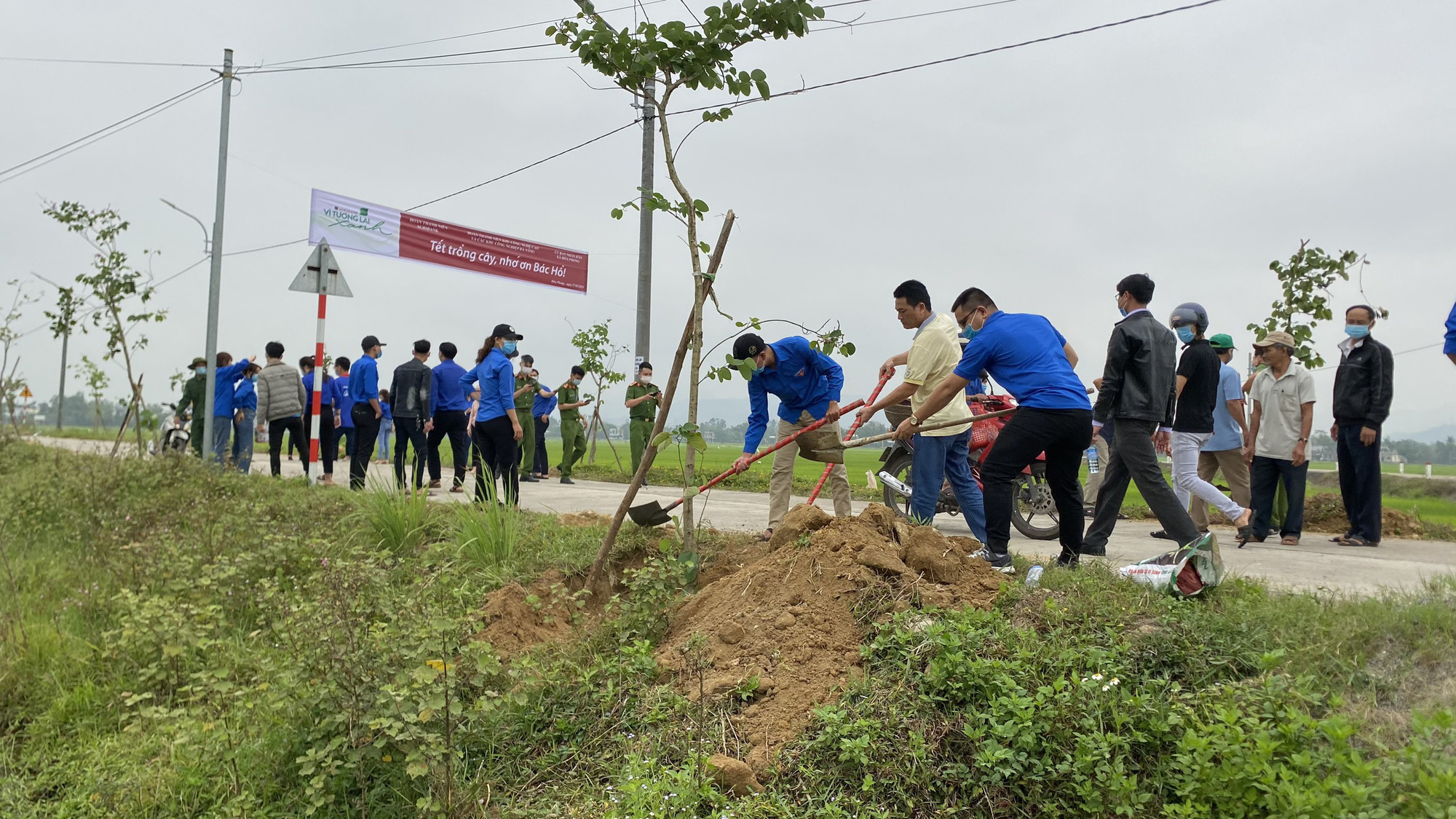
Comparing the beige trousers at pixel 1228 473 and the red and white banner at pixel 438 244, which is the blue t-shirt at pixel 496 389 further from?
the red and white banner at pixel 438 244

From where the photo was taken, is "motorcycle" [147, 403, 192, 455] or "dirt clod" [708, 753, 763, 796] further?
"motorcycle" [147, 403, 192, 455]

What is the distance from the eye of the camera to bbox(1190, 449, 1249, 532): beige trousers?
8.10m

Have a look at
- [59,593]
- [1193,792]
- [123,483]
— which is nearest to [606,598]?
[1193,792]

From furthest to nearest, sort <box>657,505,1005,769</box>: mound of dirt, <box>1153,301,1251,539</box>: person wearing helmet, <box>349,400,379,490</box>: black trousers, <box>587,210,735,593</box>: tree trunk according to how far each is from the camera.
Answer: <box>349,400,379,490</box>: black trousers
<box>1153,301,1251,539</box>: person wearing helmet
<box>587,210,735,593</box>: tree trunk
<box>657,505,1005,769</box>: mound of dirt

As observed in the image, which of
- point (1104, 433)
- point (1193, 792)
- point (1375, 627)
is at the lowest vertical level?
point (1193, 792)

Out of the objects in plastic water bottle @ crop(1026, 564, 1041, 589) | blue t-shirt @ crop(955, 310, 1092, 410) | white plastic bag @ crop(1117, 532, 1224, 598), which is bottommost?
plastic water bottle @ crop(1026, 564, 1041, 589)

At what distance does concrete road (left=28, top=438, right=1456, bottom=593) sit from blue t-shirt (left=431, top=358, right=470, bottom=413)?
3.26ft

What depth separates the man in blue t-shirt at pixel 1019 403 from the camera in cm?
504

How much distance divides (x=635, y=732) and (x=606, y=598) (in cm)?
168

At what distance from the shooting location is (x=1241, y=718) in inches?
121

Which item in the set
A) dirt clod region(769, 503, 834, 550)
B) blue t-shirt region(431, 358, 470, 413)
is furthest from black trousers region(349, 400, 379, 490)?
dirt clod region(769, 503, 834, 550)

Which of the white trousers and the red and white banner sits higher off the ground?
the red and white banner

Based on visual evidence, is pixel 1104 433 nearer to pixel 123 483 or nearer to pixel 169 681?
pixel 169 681

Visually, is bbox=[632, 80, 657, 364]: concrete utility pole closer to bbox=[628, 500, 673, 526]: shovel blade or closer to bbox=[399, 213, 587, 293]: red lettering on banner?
bbox=[399, 213, 587, 293]: red lettering on banner
